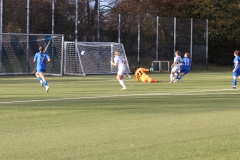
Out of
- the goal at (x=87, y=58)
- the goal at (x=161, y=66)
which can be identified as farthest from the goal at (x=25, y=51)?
the goal at (x=161, y=66)

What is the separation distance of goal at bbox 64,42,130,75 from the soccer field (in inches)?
827

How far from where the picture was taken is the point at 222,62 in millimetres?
56625

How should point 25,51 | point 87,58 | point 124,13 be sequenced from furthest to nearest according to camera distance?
point 124,13 → point 87,58 → point 25,51

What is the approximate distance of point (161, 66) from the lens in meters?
45.4

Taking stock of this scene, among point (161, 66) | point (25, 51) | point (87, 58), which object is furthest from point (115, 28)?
point (25, 51)

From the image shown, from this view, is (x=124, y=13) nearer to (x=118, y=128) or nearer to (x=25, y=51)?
(x=25, y=51)

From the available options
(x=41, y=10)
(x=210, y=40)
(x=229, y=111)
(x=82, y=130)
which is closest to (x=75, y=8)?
(x=41, y=10)

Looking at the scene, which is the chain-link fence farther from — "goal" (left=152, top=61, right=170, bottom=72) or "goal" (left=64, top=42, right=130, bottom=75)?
"goal" (left=64, top=42, right=130, bottom=75)

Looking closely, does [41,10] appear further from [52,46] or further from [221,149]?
[221,149]

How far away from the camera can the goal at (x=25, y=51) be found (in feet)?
121

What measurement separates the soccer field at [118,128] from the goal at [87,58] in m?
21.0

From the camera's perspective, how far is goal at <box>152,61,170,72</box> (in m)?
45.1

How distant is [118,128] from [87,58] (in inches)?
1152

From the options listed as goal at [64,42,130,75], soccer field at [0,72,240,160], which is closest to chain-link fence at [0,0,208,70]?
goal at [64,42,130,75]
